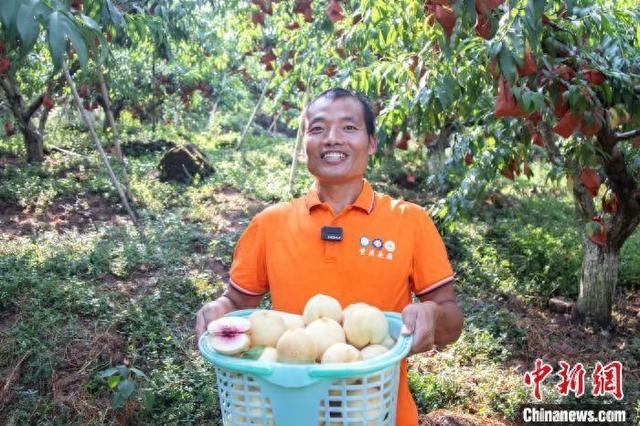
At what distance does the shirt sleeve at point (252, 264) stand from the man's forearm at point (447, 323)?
508 mm

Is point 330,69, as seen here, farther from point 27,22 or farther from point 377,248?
point 27,22

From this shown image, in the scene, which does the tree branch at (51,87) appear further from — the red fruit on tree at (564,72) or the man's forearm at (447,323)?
the man's forearm at (447,323)

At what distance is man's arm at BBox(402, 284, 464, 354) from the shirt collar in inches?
11.7

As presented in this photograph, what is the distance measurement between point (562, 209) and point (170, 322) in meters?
5.65

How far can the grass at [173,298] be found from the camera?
11.1 ft

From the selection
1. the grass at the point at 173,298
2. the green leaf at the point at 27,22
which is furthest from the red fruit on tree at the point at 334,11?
the green leaf at the point at 27,22

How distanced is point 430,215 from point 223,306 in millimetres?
3648

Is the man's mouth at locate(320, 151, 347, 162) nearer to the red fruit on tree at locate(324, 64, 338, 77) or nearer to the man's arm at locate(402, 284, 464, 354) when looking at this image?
the man's arm at locate(402, 284, 464, 354)

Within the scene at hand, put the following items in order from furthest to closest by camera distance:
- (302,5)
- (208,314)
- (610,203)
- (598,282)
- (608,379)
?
(302,5), (598,282), (610,203), (608,379), (208,314)

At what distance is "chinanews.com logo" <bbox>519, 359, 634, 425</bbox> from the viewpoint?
326 cm

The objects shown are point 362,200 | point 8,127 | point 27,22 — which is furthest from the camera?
point 8,127

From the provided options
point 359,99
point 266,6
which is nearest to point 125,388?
point 359,99

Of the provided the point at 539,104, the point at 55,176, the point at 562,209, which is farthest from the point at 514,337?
the point at 55,176

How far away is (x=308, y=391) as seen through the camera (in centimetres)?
111
